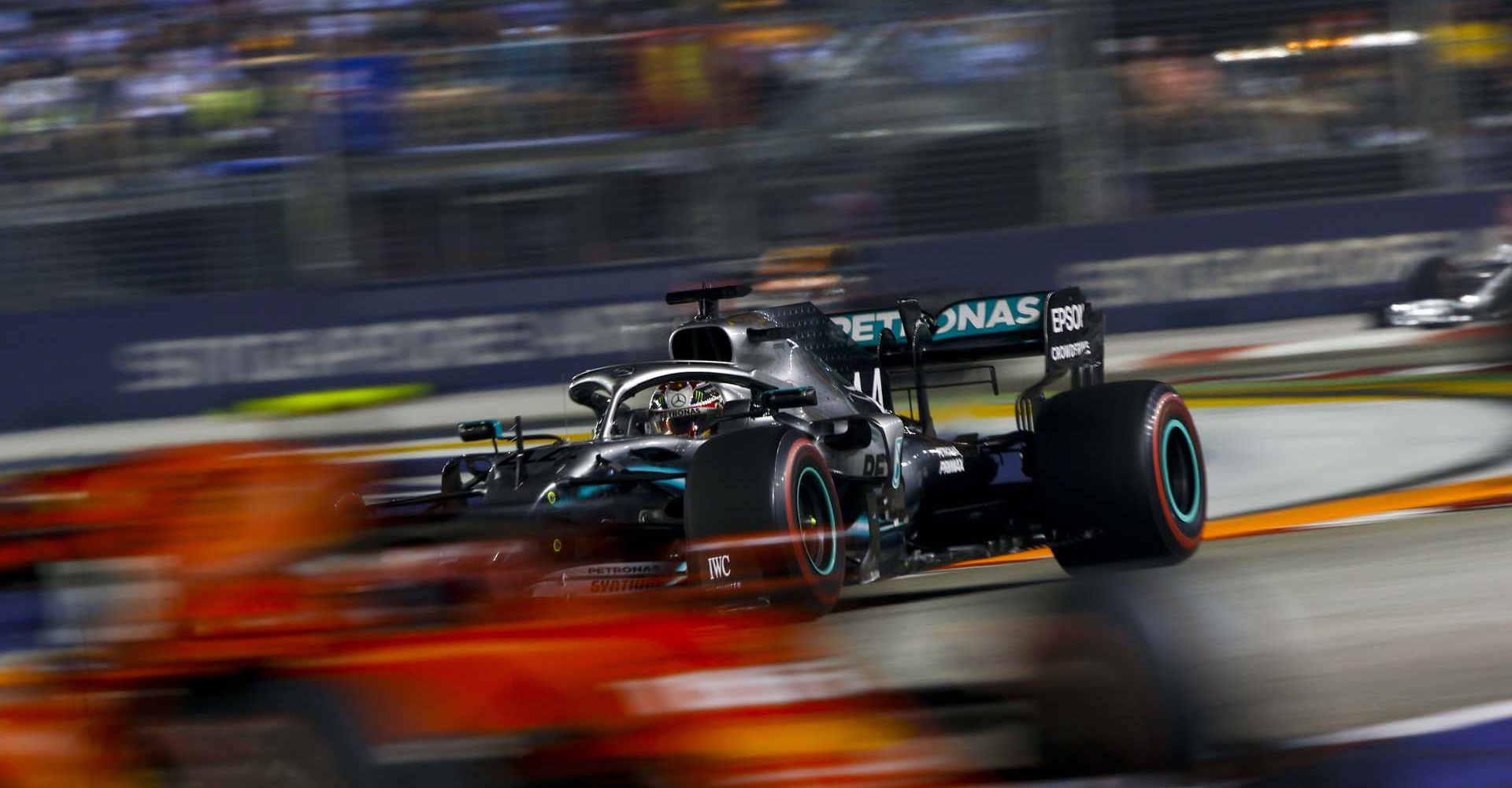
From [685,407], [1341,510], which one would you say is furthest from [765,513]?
[1341,510]

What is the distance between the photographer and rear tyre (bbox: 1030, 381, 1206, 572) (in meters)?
6.15

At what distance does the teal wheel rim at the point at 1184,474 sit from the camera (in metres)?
6.50

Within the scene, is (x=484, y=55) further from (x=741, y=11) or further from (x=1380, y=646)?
(x=1380, y=646)

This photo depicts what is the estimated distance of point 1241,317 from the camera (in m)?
14.4

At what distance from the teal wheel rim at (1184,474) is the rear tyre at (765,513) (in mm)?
1638

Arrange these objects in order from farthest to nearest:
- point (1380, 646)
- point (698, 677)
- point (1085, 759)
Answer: point (1380, 646) → point (1085, 759) → point (698, 677)

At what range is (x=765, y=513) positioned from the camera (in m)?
5.12

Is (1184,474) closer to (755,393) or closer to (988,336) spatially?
(988,336)

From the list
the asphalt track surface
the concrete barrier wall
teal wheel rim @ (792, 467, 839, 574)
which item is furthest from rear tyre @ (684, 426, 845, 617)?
the concrete barrier wall

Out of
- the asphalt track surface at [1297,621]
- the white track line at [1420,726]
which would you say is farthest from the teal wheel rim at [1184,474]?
the white track line at [1420,726]

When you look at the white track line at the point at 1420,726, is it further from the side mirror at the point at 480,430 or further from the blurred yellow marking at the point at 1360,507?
the side mirror at the point at 480,430

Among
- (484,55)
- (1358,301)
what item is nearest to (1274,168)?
(1358,301)

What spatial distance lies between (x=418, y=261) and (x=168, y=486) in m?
11.0

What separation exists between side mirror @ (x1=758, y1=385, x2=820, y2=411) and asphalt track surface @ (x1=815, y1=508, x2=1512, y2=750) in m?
0.76
